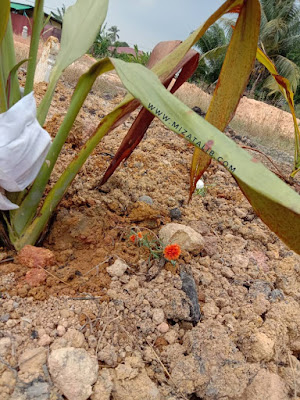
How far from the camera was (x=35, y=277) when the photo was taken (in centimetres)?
77

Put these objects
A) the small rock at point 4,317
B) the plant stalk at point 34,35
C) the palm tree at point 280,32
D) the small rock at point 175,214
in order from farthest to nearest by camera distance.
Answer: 1. the palm tree at point 280,32
2. the small rock at point 175,214
3. the plant stalk at point 34,35
4. the small rock at point 4,317

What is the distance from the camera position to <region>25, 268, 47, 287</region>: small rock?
759mm

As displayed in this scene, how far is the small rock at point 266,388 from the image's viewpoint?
68 cm

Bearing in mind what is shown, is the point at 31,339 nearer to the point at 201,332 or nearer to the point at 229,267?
the point at 201,332

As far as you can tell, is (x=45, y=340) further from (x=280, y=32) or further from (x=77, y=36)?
(x=280, y=32)

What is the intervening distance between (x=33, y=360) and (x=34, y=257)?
0.26 m

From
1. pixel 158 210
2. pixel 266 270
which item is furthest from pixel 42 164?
pixel 266 270

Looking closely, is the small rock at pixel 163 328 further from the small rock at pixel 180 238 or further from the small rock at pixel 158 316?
the small rock at pixel 180 238

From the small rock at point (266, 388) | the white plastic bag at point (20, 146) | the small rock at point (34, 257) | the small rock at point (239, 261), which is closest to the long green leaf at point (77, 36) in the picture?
the white plastic bag at point (20, 146)

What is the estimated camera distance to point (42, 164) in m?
0.82

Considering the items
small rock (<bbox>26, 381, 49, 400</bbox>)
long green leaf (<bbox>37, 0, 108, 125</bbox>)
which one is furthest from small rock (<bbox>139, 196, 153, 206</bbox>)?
small rock (<bbox>26, 381, 49, 400</bbox>)

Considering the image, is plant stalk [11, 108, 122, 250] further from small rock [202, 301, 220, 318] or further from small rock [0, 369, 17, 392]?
small rock [202, 301, 220, 318]

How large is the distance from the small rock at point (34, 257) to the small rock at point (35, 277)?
2 cm

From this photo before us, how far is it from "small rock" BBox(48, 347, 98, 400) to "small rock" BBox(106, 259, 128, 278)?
232 millimetres
